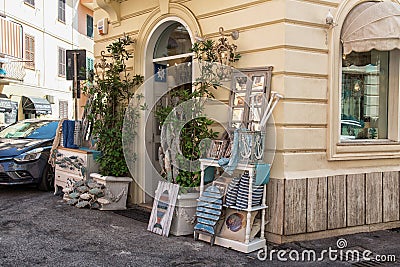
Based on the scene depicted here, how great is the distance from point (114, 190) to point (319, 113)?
3212 millimetres

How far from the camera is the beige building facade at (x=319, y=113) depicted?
16.5 ft

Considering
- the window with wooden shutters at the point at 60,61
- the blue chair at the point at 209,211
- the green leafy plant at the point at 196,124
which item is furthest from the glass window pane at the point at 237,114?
the window with wooden shutters at the point at 60,61

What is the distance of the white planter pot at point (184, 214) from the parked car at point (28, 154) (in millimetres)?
3514

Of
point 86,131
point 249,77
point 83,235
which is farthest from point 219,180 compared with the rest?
point 86,131

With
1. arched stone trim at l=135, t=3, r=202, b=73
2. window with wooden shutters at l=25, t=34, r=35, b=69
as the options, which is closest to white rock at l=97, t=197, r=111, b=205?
arched stone trim at l=135, t=3, r=202, b=73

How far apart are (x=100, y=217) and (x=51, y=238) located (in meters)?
1.09

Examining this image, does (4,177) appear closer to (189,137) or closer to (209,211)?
(189,137)

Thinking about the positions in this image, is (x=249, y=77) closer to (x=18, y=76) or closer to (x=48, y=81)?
(x=18, y=76)

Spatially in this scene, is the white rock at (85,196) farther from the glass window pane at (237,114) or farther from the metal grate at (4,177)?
the glass window pane at (237,114)

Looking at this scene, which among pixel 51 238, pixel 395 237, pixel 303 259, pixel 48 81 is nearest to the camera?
pixel 303 259

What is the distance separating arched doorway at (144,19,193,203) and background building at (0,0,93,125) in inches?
370

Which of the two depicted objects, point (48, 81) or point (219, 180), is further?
point (48, 81)

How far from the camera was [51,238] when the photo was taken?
507 cm

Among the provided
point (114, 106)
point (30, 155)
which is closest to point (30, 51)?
point (30, 155)
